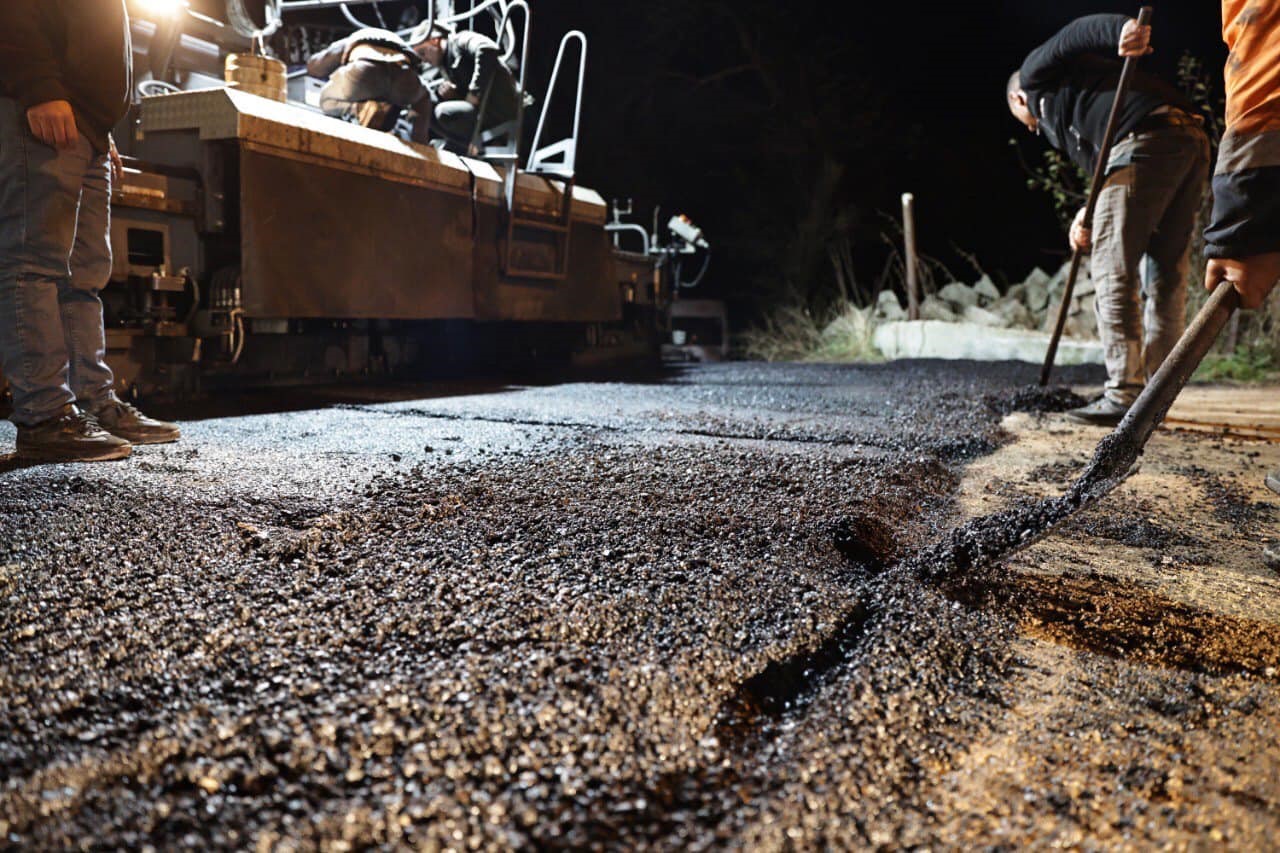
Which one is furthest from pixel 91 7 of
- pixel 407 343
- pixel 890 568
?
pixel 407 343

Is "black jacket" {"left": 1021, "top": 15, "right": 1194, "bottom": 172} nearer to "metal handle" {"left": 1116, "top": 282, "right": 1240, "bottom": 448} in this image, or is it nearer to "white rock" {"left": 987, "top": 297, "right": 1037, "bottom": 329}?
"metal handle" {"left": 1116, "top": 282, "right": 1240, "bottom": 448}

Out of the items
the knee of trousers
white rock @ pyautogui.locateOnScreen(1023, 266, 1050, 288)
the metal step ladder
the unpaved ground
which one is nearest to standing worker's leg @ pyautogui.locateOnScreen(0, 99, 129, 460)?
the knee of trousers

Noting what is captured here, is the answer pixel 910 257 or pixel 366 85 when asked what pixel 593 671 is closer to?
pixel 366 85

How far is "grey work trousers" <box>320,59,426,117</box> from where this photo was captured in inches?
176

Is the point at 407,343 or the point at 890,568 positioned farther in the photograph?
the point at 407,343

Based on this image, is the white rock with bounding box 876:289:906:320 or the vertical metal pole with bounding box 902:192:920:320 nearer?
the vertical metal pole with bounding box 902:192:920:320

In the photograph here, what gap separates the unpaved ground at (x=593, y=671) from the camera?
2.72 ft

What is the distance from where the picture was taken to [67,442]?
2408mm

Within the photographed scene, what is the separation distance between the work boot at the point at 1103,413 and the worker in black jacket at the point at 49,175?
3.50m

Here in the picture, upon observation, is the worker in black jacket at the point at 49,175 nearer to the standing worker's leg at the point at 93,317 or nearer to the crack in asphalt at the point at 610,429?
the standing worker's leg at the point at 93,317

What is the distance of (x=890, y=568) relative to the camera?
5.24 ft

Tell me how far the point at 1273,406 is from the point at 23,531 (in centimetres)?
516

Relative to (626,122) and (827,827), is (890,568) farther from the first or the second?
(626,122)

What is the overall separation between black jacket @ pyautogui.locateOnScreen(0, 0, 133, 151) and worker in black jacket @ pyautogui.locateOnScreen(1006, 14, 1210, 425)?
3478mm
